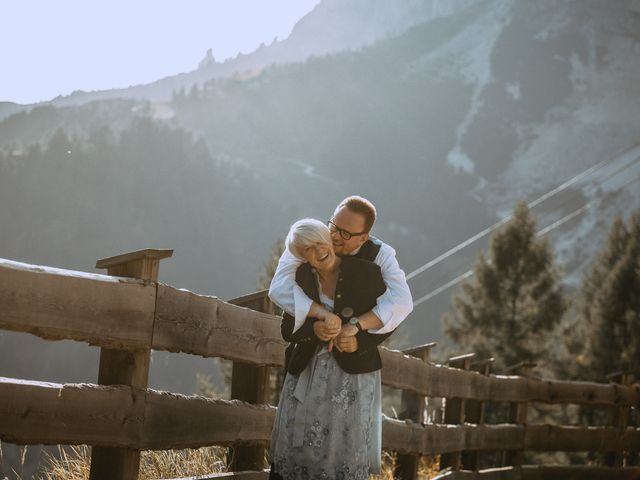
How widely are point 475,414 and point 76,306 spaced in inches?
201

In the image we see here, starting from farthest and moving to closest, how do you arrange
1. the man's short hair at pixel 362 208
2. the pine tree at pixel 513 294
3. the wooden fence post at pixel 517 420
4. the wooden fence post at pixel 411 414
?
the pine tree at pixel 513 294
the wooden fence post at pixel 517 420
the wooden fence post at pixel 411 414
the man's short hair at pixel 362 208

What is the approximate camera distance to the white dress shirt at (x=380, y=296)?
3547 millimetres

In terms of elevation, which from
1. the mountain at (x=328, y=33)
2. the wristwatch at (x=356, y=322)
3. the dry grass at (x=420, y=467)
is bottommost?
the dry grass at (x=420, y=467)

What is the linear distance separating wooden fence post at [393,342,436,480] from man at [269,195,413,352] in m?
2.29

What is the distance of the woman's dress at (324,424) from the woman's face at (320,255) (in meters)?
0.35

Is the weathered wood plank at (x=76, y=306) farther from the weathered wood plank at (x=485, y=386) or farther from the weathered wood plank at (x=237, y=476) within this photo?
the weathered wood plank at (x=485, y=386)

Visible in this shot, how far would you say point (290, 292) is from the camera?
362 centimetres

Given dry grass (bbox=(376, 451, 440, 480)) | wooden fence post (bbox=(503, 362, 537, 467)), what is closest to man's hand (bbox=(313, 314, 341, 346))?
dry grass (bbox=(376, 451, 440, 480))

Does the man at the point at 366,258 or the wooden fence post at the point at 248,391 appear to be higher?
the man at the point at 366,258

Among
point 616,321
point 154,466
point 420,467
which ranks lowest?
point 420,467

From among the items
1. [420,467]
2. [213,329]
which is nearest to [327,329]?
[213,329]

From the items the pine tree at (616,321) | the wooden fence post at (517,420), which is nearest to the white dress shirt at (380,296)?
the wooden fence post at (517,420)

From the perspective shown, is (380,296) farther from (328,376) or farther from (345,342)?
(328,376)

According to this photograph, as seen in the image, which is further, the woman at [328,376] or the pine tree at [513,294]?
the pine tree at [513,294]
